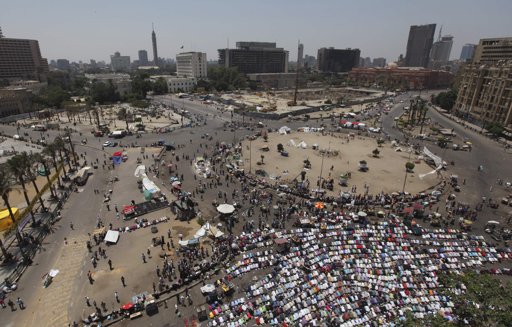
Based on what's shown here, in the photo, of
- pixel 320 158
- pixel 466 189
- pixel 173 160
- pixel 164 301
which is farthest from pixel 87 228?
pixel 466 189

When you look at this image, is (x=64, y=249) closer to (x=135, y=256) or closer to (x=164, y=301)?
(x=135, y=256)

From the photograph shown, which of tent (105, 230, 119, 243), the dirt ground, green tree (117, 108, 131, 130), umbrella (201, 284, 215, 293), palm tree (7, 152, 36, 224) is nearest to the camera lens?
umbrella (201, 284, 215, 293)

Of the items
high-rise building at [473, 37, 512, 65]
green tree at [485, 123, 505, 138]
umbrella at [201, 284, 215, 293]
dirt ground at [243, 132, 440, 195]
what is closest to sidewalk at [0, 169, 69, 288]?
umbrella at [201, 284, 215, 293]

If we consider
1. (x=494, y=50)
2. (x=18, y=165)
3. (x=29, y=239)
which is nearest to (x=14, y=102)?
(x=18, y=165)

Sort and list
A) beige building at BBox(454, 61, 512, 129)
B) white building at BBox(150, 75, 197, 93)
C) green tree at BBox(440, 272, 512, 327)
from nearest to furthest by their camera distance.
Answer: green tree at BBox(440, 272, 512, 327) → beige building at BBox(454, 61, 512, 129) → white building at BBox(150, 75, 197, 93)

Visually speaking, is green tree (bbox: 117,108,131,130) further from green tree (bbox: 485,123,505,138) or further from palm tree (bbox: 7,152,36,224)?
green tree (bbox: 485,123,505,138)

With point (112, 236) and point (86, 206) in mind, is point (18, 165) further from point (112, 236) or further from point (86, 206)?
point (112, 236)
